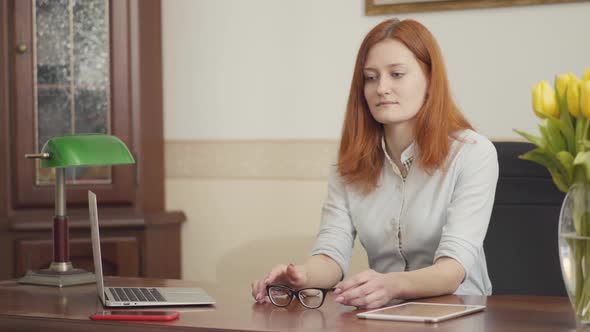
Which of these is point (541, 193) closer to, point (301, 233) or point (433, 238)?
point (433, 238)

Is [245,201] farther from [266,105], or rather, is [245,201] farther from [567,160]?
[567,160]

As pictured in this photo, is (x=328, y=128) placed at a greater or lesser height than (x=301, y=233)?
greater

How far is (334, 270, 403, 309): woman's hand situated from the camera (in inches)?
67.4

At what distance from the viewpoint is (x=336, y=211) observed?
7.77 ft

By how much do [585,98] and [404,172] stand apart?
36.5 inches

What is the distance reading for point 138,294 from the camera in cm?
185

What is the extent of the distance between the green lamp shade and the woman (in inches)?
20.8

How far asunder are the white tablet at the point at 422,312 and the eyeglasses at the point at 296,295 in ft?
0.46

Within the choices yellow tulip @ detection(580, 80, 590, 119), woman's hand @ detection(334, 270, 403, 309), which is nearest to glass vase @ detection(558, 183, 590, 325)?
yellow tulip @ detection(580, 80, 590, 119)

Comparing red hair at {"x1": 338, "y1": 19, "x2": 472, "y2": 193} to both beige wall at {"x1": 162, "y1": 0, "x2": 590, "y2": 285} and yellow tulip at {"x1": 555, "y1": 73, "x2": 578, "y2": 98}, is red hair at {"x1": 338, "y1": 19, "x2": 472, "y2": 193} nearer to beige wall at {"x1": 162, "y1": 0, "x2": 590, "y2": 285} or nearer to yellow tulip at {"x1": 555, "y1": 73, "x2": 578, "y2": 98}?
yellow tulip at {"x1": 555, "y1": 73, "x2": 578, "y2": 98}

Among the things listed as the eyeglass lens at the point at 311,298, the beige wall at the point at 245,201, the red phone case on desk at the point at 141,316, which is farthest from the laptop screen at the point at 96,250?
the beige wall at the point at 245,201

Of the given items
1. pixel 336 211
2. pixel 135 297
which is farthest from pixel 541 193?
pixel 135 297

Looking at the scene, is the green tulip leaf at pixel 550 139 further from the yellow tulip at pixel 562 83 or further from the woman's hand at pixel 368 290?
the woman's hand at pixel 368 290

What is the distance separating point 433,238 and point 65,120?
5.99 feet
